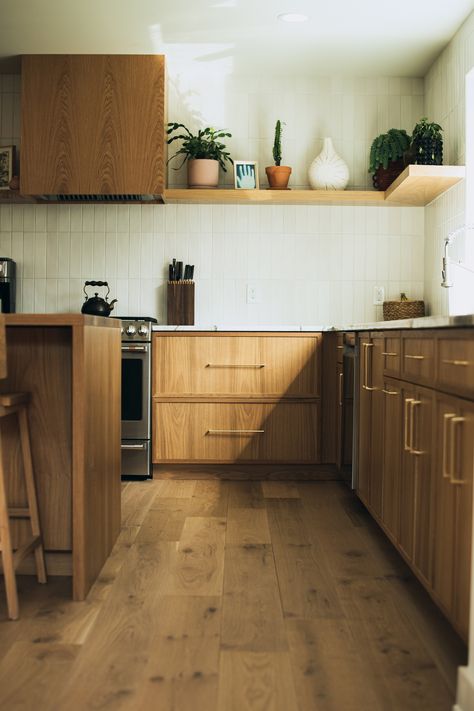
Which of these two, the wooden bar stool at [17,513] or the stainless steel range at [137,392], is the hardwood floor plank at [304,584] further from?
the stainless steel range at [137,392]

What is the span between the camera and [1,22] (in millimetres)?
3758

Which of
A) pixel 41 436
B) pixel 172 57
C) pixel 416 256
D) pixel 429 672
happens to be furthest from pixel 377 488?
pixel 172 57

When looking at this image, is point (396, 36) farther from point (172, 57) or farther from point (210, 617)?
point (210, 617)

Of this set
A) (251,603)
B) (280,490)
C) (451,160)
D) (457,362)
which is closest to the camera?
(457,362)

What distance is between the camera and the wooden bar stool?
1.96 m

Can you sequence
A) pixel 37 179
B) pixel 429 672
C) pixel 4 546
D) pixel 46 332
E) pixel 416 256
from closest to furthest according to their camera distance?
pixel 429 672
pixel 4 546
pixel 46 332
pixel 37 179
pixel 416 256

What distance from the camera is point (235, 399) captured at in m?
3.99

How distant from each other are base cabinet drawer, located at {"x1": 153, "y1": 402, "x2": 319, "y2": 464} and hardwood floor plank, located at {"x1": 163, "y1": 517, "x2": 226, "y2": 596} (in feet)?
2.99

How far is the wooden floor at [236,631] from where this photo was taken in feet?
5.18

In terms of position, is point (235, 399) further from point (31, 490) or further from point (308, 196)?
point (31, 490)

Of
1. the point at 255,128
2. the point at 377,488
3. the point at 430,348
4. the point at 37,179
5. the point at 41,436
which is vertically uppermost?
the point at 255,128

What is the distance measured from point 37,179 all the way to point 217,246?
44.9 inches

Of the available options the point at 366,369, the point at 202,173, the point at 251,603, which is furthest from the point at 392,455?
the point at 202,173

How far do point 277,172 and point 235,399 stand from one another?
1.41m
